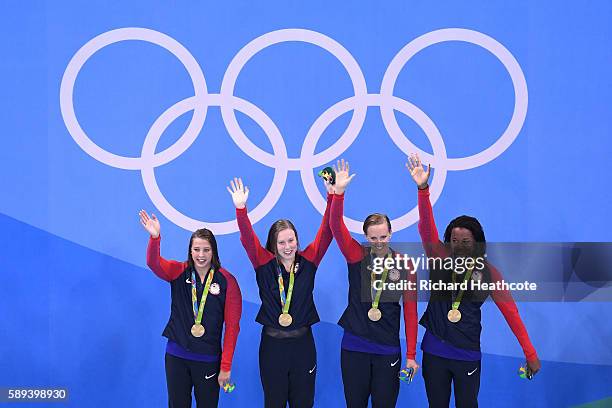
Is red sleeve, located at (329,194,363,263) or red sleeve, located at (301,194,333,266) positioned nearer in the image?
red sleeve, located at (329,194,363,263)

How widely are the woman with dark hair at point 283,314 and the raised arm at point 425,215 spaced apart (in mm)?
545

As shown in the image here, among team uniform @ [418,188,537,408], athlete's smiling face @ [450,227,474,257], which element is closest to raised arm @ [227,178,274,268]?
team uniform @ [418,188,537,408]

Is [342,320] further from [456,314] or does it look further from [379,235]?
[456,314]

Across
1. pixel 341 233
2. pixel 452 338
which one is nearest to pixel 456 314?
pixel 452 338

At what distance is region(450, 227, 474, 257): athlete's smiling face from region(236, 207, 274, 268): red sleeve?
1.16 metres

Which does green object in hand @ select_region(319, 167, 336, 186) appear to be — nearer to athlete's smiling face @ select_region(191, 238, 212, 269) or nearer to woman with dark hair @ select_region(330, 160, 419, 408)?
woman with dark hair @ select_region(330, 160, 419, 408)

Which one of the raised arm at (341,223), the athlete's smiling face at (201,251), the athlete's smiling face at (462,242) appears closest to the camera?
the raised arm at (341,223)

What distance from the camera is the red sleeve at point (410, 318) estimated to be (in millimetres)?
Result: 4250

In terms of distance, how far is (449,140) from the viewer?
517cm

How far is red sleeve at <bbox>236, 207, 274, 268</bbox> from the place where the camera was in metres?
4.22

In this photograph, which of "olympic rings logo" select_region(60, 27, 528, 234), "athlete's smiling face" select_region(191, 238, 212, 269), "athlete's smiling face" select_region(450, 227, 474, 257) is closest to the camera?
"athlete's smiling face" select_region(191, 238, 212, 269)

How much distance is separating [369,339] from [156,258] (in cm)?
140

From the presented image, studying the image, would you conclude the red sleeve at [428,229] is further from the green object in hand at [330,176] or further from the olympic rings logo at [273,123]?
the olympic rings logo at [273,123]

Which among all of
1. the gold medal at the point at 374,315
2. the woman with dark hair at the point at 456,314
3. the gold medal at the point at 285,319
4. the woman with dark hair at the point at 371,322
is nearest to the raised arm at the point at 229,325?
the gold medal at the point at 285,319
